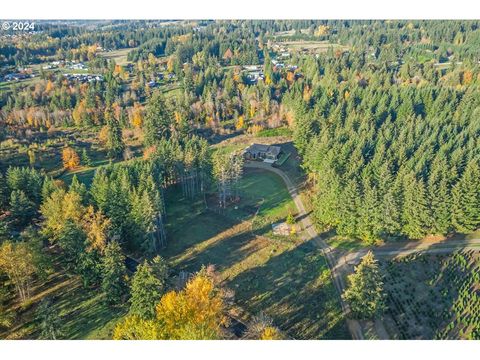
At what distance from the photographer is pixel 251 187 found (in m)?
70.7

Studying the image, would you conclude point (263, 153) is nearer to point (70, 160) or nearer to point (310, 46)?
point (70, 160)

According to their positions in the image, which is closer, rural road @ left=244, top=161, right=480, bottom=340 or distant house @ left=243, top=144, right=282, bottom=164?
rural road @ left=244, top=161, right=480, bottom=340

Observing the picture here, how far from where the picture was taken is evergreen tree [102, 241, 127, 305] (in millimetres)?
41531

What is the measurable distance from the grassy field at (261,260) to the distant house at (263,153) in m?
12.6

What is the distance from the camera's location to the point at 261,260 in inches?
2000

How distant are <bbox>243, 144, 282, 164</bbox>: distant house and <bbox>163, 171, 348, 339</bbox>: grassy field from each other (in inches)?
495

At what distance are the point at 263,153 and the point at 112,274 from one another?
156 ft

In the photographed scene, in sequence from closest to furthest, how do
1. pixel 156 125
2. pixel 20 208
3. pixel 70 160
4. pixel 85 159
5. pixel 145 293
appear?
pixel 145 293
pixel 20 208
pixel 70 160
pixel 85 159
pixel 156 125

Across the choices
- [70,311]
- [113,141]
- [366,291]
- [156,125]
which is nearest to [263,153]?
[156,125]

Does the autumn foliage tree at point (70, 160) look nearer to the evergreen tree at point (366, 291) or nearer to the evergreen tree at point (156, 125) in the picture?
the evergreen tree at point (156, 125)

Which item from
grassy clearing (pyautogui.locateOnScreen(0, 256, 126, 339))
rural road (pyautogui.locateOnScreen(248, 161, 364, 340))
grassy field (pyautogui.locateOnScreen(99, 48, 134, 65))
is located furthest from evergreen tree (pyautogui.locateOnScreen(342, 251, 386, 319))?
grassy field (pyautogui.locateOnScreen(99, 48, 134, 65))

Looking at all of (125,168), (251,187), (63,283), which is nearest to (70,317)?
(63,283)

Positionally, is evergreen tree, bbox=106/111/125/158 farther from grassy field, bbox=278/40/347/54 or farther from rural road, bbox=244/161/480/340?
grassy field, bbox=278/40/347/54

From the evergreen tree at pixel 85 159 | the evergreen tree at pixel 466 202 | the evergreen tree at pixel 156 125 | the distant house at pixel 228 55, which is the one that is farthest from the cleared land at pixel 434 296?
the distant house at pixel 228 55
